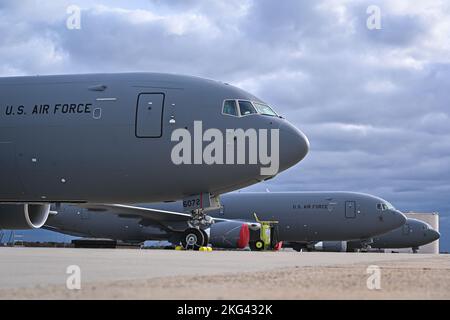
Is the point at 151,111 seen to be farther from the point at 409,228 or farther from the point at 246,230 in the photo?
the point at 409,228

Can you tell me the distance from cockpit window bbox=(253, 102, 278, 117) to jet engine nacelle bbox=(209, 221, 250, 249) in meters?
13.1

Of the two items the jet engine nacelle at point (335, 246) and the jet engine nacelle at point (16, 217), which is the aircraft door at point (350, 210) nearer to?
the jet engine nacelle at point (335, 246)

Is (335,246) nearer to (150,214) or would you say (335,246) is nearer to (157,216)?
(157,216)

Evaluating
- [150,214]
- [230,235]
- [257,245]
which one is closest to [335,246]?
[257,245]

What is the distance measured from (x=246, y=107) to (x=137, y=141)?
9.09 feet

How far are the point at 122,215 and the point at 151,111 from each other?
16.1 metres

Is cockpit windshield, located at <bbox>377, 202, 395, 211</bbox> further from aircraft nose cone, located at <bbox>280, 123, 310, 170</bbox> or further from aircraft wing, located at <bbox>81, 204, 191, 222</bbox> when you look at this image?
aircraft nose cone, located at <bbox>280, 123, 310, 170</bbox>

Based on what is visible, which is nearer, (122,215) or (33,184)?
(33,184)

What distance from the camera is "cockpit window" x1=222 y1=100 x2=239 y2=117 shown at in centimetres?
1612

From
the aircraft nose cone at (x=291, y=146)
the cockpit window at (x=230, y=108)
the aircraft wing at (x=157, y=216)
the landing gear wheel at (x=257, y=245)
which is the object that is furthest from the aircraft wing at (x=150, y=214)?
the aircraft nose cone at (x=291, y=146)

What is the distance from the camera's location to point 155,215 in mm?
30609
